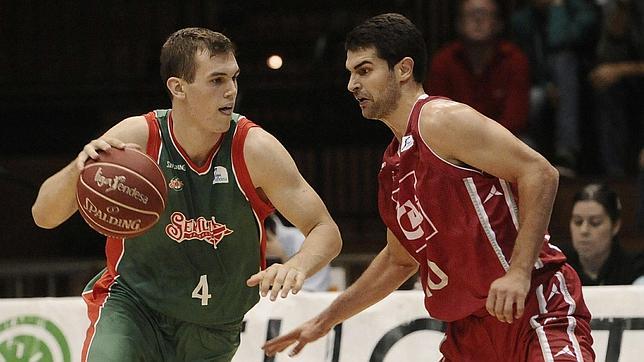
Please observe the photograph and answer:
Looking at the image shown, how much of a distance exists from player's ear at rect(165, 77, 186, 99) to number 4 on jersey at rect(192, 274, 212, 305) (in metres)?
0.78

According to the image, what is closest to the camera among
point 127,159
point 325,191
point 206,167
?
point 127,159

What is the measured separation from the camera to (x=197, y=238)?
17.6 ft

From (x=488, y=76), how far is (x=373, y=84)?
4636mm

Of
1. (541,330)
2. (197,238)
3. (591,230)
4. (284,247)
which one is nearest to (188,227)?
(197,238)

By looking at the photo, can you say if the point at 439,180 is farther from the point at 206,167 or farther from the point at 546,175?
the point at 206,167

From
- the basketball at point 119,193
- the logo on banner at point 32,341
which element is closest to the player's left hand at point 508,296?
the basketball at point 119,193

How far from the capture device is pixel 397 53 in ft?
16.9

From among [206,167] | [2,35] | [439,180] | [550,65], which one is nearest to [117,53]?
[2,35]

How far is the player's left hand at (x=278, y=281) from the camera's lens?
4656 millimetres

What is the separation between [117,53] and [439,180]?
6846 mm

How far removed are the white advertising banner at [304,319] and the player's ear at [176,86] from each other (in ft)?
6.01

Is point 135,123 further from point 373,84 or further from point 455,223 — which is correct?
point 455,223

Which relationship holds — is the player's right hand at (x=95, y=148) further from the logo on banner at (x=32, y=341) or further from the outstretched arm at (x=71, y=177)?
the logo on banner at (x=32, y=341)

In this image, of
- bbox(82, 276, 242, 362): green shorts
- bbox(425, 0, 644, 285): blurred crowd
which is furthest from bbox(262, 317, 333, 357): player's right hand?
bbox(425, 0, 644, 285): blurred crowd
